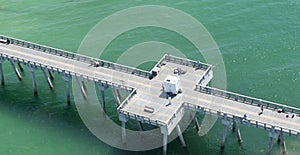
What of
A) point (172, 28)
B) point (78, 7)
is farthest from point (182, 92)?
point (78, 7)

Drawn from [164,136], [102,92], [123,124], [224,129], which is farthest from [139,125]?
[224,129]

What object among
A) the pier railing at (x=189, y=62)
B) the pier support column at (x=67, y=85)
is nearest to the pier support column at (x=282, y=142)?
the pier railing at (x=189, y=62)

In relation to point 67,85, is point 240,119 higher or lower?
higher

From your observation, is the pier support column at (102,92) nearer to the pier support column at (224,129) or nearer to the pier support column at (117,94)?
the pier support column at (117,94)

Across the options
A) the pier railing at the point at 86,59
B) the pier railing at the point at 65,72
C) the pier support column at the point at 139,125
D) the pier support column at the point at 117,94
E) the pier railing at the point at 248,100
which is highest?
the pier railing at the point at 86,59

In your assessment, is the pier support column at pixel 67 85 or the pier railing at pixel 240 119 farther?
the pier support column at pixel 67 85

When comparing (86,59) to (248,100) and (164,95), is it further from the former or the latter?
(248,100)

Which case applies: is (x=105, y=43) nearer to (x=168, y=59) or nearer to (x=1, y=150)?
(x=168, y=59)

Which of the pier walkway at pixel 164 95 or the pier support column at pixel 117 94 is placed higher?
the pier walkway at pixel 164 95
